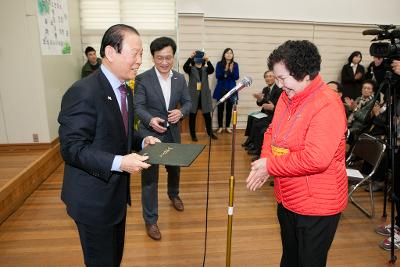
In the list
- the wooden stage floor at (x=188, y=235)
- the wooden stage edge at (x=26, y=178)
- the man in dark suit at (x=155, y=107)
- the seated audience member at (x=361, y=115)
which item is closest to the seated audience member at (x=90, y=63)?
the wooden stage edge at (x=26, y=178)

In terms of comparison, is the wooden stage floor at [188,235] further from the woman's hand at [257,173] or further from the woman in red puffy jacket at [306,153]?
the woman's hand at [257,173]

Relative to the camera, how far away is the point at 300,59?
130cm

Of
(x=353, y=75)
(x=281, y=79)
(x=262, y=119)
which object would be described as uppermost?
(x=281, y=79)

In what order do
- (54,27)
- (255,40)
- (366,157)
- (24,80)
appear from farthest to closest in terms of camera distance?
(255,40)
(54,27)
(24,80)
(366,157)

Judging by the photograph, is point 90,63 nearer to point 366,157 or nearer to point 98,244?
point 366,157

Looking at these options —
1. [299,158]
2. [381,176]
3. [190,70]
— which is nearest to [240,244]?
[299,158]

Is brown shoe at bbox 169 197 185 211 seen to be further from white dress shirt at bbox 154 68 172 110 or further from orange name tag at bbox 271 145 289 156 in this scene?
orange name tag at bbox 271 145 289 156

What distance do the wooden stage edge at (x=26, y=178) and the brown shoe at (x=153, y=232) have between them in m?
1.41

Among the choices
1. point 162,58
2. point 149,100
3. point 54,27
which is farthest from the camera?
point 54,27

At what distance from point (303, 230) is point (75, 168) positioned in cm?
109

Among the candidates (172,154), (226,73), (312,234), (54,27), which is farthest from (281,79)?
(226,73)

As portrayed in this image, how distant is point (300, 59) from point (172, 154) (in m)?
0.69

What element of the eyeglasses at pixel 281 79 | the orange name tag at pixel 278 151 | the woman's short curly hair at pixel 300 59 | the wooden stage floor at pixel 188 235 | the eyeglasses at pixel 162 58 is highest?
the woman's short curly hair at pixel 300 59

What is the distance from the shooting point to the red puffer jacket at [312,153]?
1.29m
